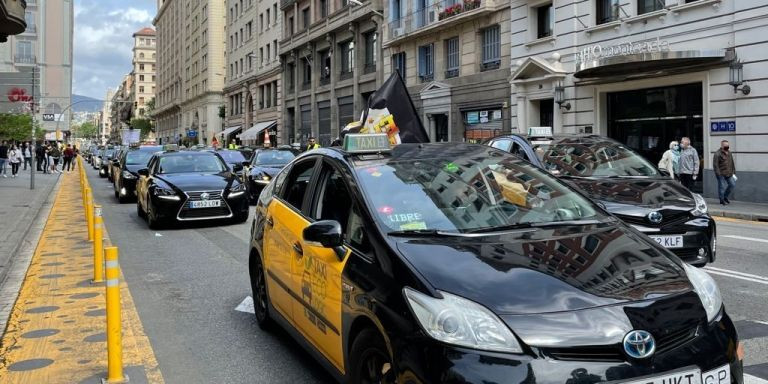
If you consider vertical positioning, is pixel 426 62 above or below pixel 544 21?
below

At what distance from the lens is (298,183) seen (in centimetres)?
511

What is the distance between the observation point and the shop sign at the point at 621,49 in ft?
65.6

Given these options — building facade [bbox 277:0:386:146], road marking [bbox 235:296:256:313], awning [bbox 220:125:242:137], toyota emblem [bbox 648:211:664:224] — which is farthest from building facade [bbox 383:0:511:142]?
awning [bbox 220:125:242:137]

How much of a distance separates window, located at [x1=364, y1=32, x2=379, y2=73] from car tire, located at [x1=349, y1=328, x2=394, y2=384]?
34.9 meters

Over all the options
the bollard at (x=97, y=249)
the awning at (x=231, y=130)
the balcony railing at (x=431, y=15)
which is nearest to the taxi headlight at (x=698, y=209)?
the bollard at (x=97, y=249)

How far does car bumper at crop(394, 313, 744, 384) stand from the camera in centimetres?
264

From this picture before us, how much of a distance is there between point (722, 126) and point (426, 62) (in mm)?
16023

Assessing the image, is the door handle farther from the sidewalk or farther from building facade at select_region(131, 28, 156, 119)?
building facade at select_region(131, 28, 156, 119)

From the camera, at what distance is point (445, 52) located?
99.6 ft

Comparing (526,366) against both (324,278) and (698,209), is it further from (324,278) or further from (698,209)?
(698,209)

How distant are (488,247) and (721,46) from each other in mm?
18134

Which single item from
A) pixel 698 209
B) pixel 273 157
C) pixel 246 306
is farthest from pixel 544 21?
pixel 246 306

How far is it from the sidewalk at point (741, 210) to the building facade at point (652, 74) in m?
1.02

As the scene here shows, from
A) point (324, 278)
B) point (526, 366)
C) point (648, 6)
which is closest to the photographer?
point (526, 366)
